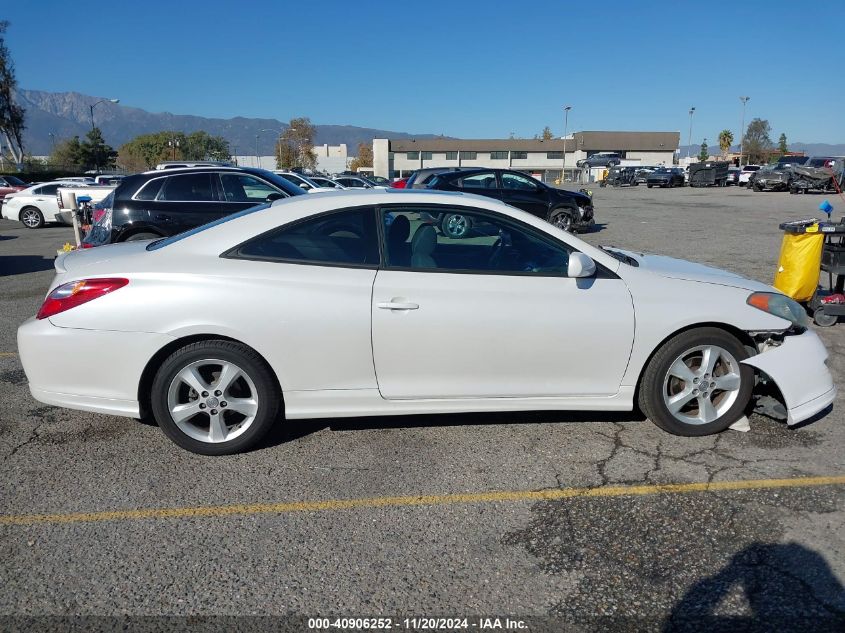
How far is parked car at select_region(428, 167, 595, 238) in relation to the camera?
15.3 meters

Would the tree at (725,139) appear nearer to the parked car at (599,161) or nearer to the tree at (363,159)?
the parked car at (599,161)

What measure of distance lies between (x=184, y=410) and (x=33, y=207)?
2100 centimetres

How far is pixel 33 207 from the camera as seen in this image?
20875 mm

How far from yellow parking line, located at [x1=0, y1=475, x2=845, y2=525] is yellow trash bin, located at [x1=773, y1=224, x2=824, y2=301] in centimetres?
341

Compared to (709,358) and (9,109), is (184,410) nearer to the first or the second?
(709,358)

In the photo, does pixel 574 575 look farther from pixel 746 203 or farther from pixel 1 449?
pixel 746 203

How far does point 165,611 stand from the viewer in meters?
2.56

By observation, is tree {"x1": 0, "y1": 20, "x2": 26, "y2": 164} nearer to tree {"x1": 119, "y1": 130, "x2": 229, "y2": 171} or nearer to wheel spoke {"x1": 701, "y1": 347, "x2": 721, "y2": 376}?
tree {"x1": 119, "y1": 130, "x2": 229, "y2": 171}

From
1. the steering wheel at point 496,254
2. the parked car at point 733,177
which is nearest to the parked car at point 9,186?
the steering wheel at point 496,254

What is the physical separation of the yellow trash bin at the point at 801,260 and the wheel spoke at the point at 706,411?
2.89 m

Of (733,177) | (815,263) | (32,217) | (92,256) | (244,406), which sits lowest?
(32,217)

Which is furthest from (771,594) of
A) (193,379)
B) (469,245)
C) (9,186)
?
(9,186)

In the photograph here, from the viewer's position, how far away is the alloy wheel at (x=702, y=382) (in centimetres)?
396

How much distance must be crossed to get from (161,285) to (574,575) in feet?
8.91
